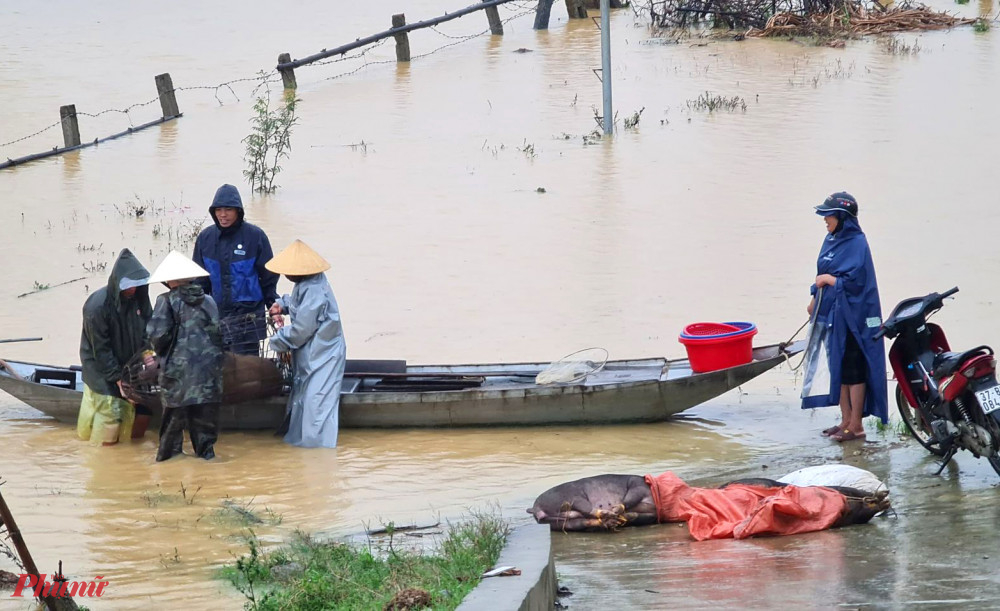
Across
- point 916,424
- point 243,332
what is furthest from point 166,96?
point 916,424

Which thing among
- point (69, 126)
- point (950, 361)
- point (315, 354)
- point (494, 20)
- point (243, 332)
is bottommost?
point (315, 354)

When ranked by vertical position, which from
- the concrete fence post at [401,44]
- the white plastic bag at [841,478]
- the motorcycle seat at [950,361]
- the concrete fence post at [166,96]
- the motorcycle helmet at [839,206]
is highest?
the concrete fence post at [401,44]

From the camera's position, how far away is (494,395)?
8.91m

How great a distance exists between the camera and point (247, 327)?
30.1 ft

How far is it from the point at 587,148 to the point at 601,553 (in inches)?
503

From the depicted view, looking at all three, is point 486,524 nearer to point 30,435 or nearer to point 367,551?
point 367,551

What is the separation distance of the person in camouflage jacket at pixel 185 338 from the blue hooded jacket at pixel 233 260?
67 centimetres

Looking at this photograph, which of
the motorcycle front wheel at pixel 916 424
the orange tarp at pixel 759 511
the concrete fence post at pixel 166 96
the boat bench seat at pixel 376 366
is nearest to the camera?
the orange tarp at pixel 759 511

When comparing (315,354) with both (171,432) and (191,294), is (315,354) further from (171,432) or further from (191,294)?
(171,432)

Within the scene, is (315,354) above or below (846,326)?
below

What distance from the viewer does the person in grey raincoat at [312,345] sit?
8.66 meters

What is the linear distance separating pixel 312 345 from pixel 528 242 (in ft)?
18.9

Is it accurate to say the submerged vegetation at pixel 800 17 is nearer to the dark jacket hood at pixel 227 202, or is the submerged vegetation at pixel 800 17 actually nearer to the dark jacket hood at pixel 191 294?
the dark jacket hood at pixel 227 202

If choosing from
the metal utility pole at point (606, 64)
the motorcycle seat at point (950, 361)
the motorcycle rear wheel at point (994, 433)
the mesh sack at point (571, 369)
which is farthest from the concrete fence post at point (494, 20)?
the motorcycle rear wheel at point (994, 433)
